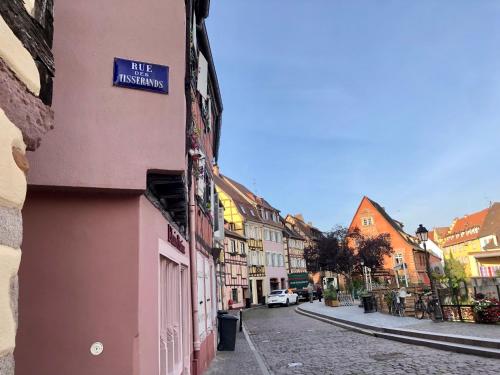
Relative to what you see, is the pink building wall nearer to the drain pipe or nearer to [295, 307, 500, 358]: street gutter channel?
the drain pipe

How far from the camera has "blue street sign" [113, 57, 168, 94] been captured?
5.17 meters

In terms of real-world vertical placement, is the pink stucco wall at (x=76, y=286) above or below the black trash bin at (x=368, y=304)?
above

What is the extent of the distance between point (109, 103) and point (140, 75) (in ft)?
1.69

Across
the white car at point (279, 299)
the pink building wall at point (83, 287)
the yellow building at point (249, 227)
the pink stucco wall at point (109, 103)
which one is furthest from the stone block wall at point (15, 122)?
the yellow building at point (249, 227)

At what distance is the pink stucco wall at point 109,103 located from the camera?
4.74 meters

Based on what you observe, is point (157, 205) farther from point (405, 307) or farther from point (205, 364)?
point (405, 307)

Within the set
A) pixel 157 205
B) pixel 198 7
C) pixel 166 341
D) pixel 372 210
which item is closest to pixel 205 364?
pixel 166 341

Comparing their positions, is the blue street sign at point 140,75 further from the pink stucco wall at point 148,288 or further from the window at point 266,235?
the window at point 266,235

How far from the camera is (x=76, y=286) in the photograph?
4543 millimetres

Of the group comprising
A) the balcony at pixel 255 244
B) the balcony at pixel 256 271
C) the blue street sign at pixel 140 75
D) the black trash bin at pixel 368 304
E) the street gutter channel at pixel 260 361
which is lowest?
the street gutter channel at pixel 260 361

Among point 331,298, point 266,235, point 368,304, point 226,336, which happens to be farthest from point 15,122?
point 266,235

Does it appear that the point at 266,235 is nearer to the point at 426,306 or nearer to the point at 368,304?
the point at 368,304

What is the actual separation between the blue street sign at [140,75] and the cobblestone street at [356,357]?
6921mm

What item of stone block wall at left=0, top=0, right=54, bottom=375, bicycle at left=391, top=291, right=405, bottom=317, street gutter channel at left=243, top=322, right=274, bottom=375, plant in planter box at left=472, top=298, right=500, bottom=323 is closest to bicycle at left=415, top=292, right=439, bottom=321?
bicycle at left=391, top=291, right=405, bottom=317
